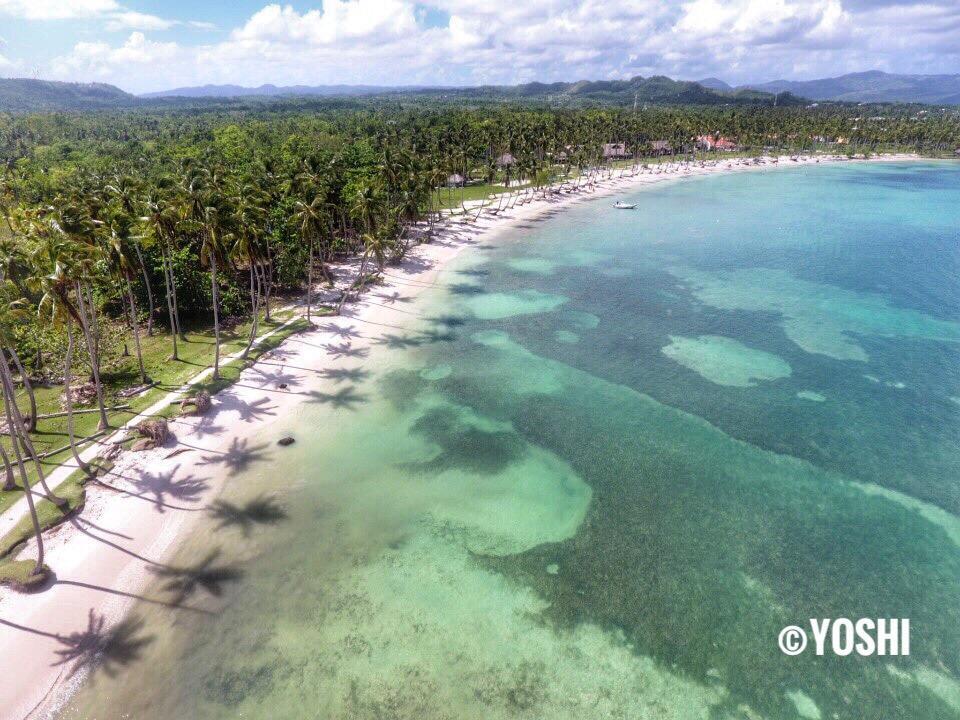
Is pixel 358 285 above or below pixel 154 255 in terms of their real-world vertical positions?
below

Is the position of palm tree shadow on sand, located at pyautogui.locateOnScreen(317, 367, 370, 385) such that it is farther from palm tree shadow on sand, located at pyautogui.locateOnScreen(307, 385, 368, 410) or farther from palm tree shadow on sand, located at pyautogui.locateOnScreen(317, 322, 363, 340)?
palm tree shadow on sand, located at pyautogui.locateOnScreen(317, 322, 363, 340)

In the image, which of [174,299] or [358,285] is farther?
[358,285]

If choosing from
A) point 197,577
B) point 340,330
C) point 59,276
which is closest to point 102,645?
point 197,577

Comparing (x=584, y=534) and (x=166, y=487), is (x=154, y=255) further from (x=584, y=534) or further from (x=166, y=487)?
(x=584, y=534)

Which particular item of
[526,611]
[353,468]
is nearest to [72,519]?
[353,468]

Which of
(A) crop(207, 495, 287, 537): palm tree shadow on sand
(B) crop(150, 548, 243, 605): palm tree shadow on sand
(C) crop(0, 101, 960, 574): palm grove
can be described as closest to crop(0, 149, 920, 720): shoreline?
(B) crop(150, 548, 243, 605): palm tree shadow on sand

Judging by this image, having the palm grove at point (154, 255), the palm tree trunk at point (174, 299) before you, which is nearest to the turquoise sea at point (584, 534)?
the palm grove at point (154, 255)
